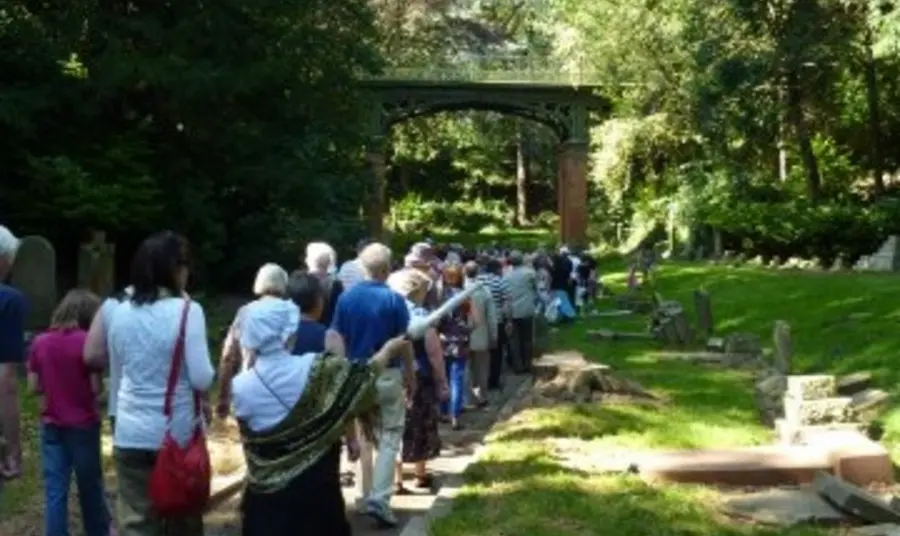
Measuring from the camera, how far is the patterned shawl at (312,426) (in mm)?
5508

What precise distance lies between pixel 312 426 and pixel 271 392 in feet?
0.74

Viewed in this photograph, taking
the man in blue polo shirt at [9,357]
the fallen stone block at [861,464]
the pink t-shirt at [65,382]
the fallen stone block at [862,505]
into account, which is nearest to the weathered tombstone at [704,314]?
the fallen stone block at [861,464]

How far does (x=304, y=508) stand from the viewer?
5492 millimetres

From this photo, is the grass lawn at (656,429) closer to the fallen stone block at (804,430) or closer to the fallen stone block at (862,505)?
the fallen stone block at (804,430)

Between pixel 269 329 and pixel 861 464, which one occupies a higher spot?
pixel 269 329

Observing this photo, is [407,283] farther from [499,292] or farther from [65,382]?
[499,292]

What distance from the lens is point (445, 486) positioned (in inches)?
360

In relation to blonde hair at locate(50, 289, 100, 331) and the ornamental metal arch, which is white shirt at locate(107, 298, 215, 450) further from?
the ornamental metal arch

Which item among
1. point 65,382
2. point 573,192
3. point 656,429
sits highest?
point 573,192

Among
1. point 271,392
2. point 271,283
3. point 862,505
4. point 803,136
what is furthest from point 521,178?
point 271,392

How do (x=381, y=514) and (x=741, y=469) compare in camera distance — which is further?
(x=741, y=469)

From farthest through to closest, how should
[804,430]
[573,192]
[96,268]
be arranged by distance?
[573,192] → [96,268] → [804,430]

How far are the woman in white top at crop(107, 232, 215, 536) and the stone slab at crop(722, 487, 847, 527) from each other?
3765 millimetres

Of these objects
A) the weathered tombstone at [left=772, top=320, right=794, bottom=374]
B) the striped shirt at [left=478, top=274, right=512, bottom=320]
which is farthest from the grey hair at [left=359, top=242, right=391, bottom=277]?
the weathered tombstone at [left=772, top=320, right=794, bottom=374]
